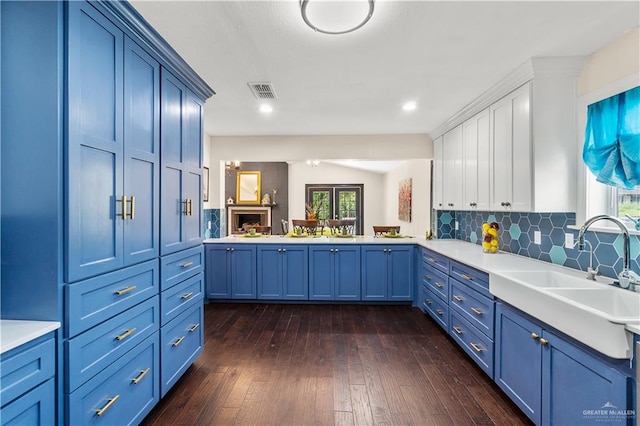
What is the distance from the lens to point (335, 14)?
64.9 inches

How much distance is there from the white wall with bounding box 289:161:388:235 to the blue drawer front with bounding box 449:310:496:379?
21.8 feet

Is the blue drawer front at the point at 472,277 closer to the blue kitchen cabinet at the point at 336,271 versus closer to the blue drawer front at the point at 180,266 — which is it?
the blue kitchen cabinet at the point at 336,271

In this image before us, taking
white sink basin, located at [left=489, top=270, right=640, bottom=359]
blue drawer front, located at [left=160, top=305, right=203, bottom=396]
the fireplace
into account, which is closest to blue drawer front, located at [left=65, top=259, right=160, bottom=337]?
blue drawer front, located at [left=160, top=305, right=203, bottom=396]

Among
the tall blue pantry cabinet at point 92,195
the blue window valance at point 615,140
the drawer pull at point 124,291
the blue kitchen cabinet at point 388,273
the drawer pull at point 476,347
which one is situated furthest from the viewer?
the blue kitchen cabinet at point 388,273

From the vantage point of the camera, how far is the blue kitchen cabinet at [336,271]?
4074 millimetres

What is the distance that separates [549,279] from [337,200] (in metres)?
7.46

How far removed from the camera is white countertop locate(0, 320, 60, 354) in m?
1.03

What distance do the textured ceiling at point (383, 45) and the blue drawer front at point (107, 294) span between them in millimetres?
1497

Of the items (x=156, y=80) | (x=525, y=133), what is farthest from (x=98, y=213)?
(x=525, y=133)

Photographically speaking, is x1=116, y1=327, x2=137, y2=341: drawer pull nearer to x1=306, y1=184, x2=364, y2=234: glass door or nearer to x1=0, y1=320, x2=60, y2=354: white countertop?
x1=0, y1=320, x2=60, y2=354: white countertop


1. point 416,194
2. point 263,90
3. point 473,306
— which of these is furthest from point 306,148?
point 473,306

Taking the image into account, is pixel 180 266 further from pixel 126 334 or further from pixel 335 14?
pixel 335 14

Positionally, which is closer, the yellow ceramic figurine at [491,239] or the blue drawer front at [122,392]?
the blue drawer front at [122,392]


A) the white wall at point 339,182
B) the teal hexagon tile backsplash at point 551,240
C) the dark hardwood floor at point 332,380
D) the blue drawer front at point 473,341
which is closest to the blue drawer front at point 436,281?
the blue drawer front at point 473,341
